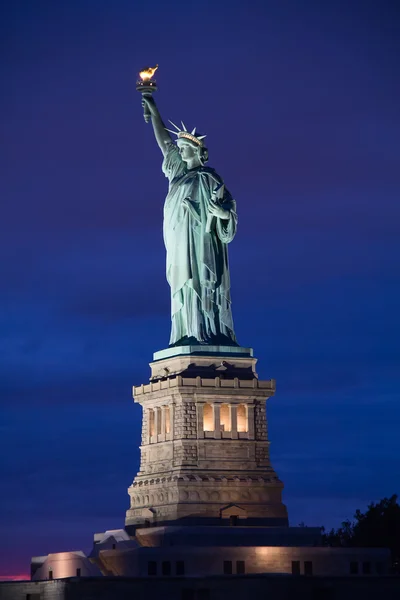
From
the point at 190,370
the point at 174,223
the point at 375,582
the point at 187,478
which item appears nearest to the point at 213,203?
the point at 174,223

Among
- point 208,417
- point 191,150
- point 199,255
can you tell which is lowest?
point 208,417

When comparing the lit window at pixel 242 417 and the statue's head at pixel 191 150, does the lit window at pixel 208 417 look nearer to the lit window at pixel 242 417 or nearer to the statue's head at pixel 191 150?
the lit window at pixel 242 417

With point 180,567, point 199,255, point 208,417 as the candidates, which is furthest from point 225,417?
point 180,567

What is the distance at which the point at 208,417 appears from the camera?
68750 millimetres

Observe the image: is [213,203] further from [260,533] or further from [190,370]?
[260,533]

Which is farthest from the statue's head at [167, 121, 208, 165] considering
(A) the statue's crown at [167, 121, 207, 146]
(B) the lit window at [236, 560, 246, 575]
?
(B) the lit window at [236, 560, 246, 575]

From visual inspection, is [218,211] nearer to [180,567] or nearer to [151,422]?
[151,422]

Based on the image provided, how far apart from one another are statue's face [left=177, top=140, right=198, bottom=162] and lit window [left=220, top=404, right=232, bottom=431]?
36.5ft

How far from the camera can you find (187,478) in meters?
66.8

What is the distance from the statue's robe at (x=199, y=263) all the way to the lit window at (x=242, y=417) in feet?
9.39

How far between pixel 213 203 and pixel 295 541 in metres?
14.7

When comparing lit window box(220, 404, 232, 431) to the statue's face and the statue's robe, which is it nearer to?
the statue's robe

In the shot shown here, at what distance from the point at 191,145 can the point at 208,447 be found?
43.4ft

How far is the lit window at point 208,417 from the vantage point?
68.5 meters
